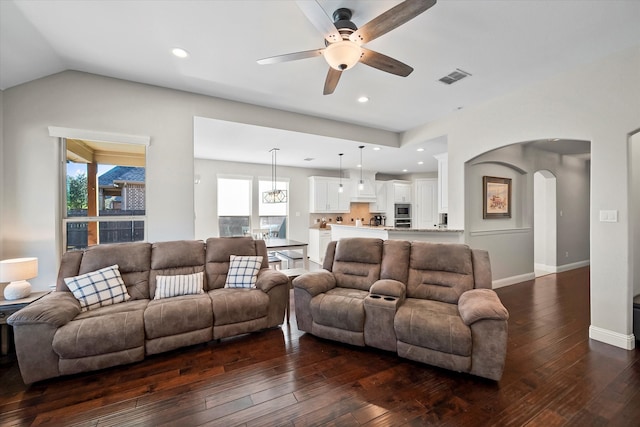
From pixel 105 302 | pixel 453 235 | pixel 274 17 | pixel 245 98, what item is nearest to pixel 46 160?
pixel 105 302

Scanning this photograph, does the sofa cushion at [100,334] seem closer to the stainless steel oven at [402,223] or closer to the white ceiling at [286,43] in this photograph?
the white ceiling at [286,43]

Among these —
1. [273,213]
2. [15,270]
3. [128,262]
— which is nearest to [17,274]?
[15,270]

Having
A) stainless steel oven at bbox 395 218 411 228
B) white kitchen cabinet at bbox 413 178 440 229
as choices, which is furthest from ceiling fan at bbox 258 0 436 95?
stainless steel oven at bbox 395 218 411 228

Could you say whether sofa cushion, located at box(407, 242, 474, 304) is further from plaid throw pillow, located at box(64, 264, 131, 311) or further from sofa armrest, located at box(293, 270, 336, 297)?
plaid throw pillow, located at box(64, 264, 131, 311)

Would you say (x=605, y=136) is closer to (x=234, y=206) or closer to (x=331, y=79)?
(x=331, y=79)

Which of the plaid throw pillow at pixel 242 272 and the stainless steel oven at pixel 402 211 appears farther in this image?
the stainless steel oven at pixel 402 211

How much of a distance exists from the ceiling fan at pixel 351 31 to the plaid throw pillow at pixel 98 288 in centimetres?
258

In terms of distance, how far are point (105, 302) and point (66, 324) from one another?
1.45ft

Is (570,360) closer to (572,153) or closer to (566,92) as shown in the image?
(566,92)

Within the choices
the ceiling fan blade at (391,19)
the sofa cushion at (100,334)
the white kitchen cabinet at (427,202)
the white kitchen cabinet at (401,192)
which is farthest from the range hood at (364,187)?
the sofa cushion at (100,334)

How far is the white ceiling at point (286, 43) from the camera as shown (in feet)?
6.91

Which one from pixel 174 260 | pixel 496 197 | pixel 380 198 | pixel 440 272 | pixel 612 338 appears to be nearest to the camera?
pixel 612 338

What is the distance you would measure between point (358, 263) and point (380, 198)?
545 centimetres

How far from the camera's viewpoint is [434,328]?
2.16 m
